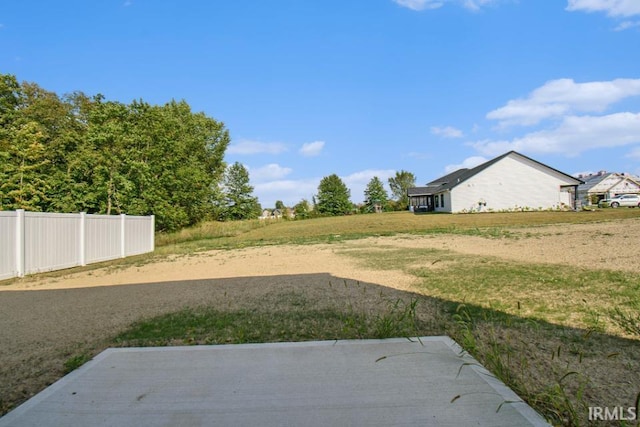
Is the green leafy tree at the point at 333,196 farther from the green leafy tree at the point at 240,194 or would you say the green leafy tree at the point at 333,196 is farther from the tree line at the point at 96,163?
the tree line at the point at 96,163

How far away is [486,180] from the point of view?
3381cm

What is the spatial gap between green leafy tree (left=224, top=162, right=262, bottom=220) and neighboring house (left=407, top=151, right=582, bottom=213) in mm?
29793

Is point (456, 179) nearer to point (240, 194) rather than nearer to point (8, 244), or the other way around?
point (240, 194)

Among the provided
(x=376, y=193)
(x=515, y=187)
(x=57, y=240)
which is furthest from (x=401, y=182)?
(x=57, y=240)

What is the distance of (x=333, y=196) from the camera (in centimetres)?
5719

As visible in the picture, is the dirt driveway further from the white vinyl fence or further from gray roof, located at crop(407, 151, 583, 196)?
gray roof, located at crop(407, 151, 583, 196)

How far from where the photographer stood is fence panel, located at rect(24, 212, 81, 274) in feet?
28.6

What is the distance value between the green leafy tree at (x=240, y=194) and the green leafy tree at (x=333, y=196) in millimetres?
10036

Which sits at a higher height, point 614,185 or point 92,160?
point 614,185

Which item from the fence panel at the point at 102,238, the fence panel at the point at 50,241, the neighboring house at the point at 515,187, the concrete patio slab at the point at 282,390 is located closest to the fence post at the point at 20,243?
the fence panel at the point at 50,241

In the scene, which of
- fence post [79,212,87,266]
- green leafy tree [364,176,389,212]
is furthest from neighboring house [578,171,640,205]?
fence post [79,212,87,266]

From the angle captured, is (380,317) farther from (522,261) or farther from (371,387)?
(522,261)

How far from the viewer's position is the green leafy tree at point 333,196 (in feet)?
184

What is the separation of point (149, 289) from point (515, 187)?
114ft
